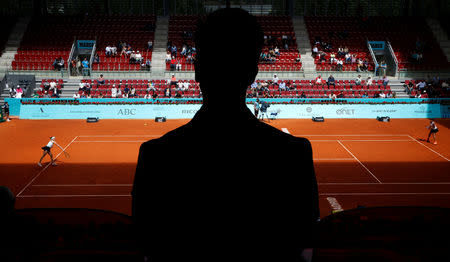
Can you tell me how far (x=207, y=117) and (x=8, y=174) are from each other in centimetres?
1485

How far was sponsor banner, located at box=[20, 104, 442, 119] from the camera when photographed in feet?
79.5

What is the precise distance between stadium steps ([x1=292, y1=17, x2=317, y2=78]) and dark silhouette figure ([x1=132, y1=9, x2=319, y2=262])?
3126 cm

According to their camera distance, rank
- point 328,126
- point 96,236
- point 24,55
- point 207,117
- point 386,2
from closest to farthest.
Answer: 1. point 207,117
2. point 96,236
3. point 328,126
4. point 24,55
5. point 386,2

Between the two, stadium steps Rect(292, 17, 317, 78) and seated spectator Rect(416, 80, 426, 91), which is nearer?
seated spectator Rect(416, 80, 426, 91)

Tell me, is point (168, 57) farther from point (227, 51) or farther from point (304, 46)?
point (227, 51)

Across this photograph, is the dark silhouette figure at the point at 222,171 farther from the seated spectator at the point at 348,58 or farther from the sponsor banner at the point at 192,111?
the seated spectator at the point at 348,58

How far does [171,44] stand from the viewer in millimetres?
33562

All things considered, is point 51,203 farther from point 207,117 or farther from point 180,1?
point 180,1

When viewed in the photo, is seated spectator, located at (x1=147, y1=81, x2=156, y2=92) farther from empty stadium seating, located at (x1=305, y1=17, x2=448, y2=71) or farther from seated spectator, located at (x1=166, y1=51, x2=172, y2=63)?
empty stadium seating, located at (x1=305, y1=17, x2=448, y2=71)

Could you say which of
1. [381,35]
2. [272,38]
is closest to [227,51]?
[272,38]

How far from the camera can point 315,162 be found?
1488cm

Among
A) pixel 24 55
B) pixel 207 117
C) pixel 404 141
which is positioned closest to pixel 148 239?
pixel 207 117

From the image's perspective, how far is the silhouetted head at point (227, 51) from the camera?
105cm

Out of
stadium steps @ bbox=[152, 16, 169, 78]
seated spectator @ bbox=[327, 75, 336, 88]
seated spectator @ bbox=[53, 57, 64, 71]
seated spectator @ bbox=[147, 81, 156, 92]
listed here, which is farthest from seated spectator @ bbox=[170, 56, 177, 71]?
seated spectator @ bbox=[327, 75, 336, 88]
